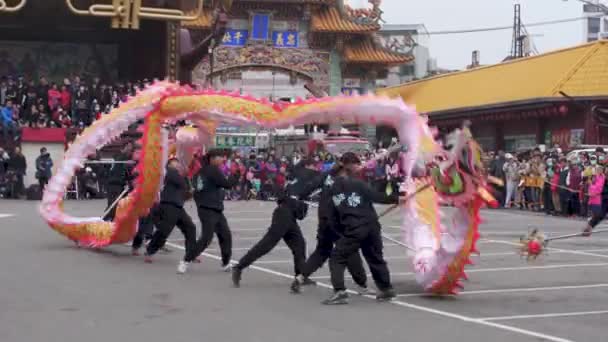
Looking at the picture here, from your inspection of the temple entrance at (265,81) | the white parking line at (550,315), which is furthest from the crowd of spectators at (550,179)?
the temple entrance at (265,81)

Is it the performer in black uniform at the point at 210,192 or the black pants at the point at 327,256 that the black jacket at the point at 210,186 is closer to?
the performer in black uniform at the point at 210,192

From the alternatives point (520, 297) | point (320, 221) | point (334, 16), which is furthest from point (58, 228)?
point (334, 16)

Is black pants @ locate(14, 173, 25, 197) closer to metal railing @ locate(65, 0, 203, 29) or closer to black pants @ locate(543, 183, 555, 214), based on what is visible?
metal railing @ locate(65, 0, 203, 29)

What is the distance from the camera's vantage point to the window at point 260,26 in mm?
45719

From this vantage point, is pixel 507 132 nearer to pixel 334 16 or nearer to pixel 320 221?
pixel 334 16

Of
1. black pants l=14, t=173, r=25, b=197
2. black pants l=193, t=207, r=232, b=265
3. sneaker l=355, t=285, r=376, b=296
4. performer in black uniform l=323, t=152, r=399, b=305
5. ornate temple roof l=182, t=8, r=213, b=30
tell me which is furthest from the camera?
ornate temple roof l=182, t=8, r=213, b=30

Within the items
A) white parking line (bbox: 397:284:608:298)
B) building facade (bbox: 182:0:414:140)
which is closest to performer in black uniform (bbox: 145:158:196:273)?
white parking line (bbox: 397:284:608:298)

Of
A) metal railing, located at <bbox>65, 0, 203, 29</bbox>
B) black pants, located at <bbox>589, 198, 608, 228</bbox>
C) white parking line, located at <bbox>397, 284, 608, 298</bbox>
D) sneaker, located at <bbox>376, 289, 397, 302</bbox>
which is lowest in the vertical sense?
white parking line, located at <bbox>397, 284, 608, 298</bbox>

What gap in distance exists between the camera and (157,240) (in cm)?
1424

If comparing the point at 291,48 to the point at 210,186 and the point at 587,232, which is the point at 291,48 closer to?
the point at 587,232

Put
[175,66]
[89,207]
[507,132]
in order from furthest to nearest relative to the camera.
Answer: [507,132] < [175,66] < [89,207]

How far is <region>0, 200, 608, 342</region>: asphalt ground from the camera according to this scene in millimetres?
8859

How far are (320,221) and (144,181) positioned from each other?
3.87 m

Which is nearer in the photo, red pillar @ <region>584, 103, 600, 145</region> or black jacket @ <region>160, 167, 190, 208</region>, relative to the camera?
black jacket @ <region>160, 167, 190, 208</region>
